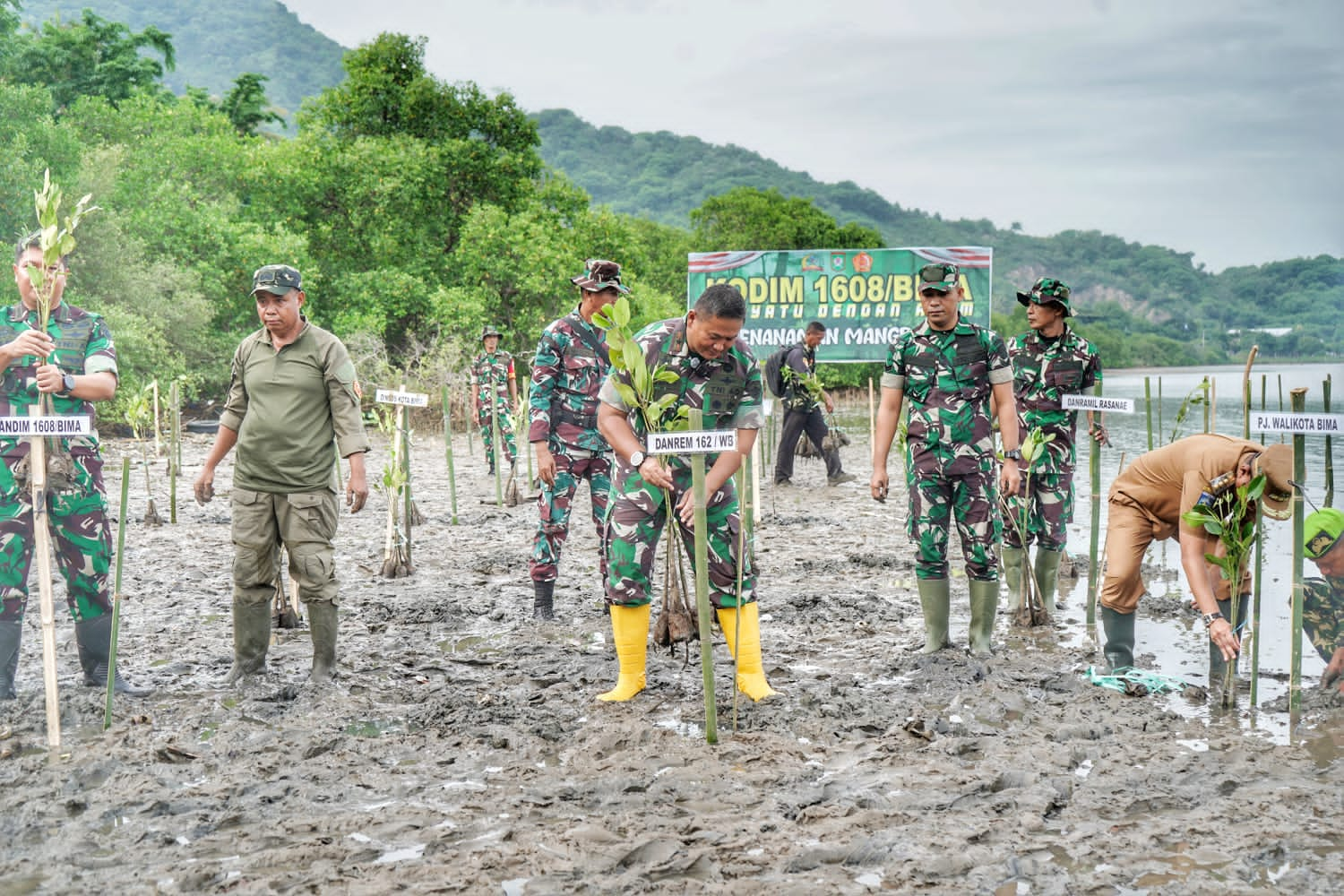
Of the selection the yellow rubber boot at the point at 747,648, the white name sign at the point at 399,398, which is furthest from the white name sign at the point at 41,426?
the white name sign at the point at 399,398

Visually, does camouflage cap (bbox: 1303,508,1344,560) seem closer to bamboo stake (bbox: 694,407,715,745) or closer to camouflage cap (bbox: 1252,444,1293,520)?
camouflage cap (bbox: 1252,444,1293,520)

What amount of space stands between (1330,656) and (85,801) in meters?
5.60

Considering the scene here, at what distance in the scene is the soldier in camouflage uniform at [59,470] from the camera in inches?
199

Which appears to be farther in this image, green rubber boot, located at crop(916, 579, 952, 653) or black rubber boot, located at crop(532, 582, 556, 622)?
black rubber boot, located at crop(532, 582, 556, 622)

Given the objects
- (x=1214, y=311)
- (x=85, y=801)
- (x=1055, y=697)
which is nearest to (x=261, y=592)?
(x=85, y=801)

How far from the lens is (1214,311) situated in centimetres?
Result: 6681

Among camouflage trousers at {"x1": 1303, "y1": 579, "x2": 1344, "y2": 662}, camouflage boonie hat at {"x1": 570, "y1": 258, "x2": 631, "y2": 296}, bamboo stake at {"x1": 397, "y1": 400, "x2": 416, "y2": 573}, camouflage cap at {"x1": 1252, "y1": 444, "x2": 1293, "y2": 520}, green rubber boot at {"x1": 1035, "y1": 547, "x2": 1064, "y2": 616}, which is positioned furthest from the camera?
bamboo stake at {"x1": 397, "y1": 400, "x2": 416, "y2": 573}

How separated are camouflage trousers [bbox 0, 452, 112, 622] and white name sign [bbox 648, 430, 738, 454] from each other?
8.96ft

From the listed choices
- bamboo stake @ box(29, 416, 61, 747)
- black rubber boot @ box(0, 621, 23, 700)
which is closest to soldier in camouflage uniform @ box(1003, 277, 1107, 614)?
bamboo stake @ box(29, 416, 61, 747)

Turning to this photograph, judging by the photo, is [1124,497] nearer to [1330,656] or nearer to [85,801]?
[1330,656]

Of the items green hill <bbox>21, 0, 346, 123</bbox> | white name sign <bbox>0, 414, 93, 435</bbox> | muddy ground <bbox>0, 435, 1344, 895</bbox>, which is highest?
green hill <bbox>21, 0, 346, 123</bbox>

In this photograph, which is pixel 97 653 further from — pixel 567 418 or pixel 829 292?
pixel 829 292

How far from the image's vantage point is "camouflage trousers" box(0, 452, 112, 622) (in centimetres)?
509

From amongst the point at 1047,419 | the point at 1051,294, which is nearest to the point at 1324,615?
the point at 1047,419
